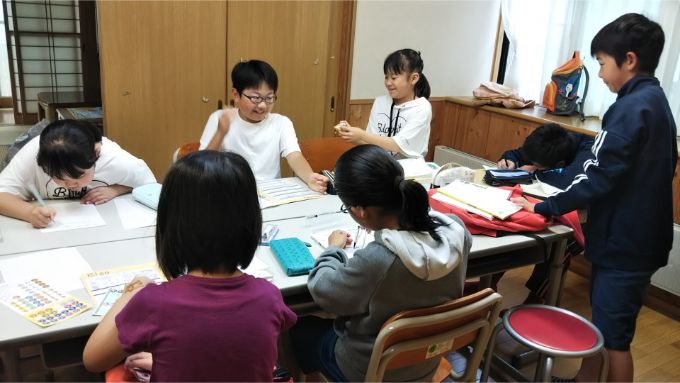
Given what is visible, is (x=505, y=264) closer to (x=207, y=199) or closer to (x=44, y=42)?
(x=207, y=199)

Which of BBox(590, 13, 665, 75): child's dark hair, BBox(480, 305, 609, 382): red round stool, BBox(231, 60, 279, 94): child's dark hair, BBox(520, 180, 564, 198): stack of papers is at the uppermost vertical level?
BBox(590, 13, 665, 75): child's dark hair

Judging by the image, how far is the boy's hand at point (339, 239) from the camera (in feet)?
5.51

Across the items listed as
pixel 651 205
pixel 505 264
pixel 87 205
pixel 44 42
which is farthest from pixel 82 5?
pixel 651 205

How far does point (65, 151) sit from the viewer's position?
67.0 inches

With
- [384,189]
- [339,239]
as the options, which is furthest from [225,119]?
[384,189]

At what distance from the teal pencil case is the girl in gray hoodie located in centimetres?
12

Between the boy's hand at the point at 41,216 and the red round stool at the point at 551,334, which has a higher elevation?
the boy's hand at the point at 41,216

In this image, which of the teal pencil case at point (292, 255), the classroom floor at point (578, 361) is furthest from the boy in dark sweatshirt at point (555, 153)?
the teal pencil case at point (292, 255)

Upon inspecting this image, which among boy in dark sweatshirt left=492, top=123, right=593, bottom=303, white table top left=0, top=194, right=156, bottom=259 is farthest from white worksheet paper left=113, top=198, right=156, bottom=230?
boy in dark sweatshirt left=492, top=123, right=593, bottom=303

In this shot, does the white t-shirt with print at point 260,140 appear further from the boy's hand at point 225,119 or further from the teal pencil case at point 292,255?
the teal pencil case at point 292,255

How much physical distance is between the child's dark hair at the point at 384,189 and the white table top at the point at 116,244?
347 millimetres

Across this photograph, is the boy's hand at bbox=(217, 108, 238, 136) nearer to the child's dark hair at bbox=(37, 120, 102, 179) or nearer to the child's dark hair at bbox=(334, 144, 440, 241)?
the child's dark hair at bbox=(37, 120, 102, 179)

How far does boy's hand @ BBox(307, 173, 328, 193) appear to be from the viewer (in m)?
2.34

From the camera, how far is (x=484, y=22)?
418 cm
